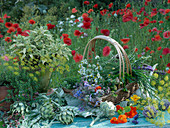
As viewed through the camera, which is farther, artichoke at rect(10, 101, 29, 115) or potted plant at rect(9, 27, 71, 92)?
potted plant at rect(9, 27, 71, 92)

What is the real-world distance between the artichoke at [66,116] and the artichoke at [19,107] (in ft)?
0.88

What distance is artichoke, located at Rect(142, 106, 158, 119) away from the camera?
5.13 feet

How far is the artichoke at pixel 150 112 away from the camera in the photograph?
1.56 metres

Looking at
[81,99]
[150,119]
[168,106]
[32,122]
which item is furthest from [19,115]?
[168,106]

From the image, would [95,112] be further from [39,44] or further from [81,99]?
[39,44]

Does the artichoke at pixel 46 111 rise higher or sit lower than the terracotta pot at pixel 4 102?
lower

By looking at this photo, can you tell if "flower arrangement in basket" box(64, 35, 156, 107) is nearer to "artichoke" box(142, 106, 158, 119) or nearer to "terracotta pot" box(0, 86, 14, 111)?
"artichoke" box(142, 106, 158, 119)

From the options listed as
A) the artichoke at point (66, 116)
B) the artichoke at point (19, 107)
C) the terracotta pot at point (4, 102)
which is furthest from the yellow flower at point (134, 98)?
the terracotta pot at point (4, 102)

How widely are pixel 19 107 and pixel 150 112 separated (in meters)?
1.03

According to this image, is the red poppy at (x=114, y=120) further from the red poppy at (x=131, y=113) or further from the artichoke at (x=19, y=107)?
the artichoke at (x=19, y=107)

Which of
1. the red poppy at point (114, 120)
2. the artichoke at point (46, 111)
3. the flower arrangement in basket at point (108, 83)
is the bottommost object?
the red poppy at point (114, 120)

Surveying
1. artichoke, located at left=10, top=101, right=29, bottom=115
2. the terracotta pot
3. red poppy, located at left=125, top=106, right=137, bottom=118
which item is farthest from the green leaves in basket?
the terracotta pot

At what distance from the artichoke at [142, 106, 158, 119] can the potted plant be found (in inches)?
30.9

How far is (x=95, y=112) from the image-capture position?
1672mm
